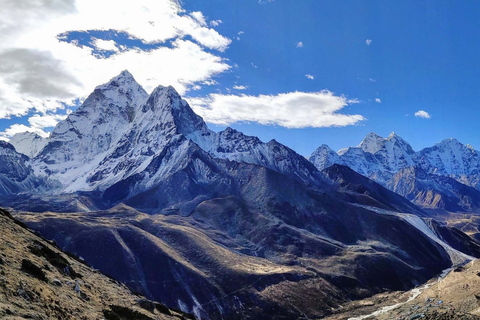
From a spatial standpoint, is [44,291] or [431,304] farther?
[431,304]

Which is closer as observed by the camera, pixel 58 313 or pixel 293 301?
pixel 58 313

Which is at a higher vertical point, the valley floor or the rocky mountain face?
the rocky mountain face

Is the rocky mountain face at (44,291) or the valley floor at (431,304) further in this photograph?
the valley floor at (431,304)

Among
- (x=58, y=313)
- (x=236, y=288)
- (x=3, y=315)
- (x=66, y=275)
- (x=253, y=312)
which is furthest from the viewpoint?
(x=236, y=288)

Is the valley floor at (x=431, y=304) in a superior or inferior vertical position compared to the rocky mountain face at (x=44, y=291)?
inferior

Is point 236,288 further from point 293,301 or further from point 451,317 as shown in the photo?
point 451,317

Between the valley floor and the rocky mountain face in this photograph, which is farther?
the valley floor

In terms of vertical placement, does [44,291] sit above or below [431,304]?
above

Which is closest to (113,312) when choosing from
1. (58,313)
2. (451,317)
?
(58,313)
